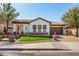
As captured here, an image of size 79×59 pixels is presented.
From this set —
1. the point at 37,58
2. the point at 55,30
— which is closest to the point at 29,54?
the point at 37,58

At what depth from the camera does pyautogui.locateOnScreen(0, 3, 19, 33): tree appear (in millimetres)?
8660

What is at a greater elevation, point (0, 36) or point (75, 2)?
point (75, 2)

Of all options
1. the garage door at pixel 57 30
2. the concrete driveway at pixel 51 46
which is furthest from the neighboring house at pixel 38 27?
the concrete driveway at pixel 51 46

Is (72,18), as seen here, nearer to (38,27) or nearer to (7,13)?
(38,27)

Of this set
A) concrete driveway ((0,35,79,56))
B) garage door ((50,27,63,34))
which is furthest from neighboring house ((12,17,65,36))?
concrete driveway ((0,35,79,56))

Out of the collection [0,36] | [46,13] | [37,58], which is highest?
[46,13]

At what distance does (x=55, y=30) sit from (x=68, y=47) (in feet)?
2.26

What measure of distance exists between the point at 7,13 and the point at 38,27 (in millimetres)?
1123

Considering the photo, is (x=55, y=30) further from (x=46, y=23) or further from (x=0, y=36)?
(x=0, y=36)

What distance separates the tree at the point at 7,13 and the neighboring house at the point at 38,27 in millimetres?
215

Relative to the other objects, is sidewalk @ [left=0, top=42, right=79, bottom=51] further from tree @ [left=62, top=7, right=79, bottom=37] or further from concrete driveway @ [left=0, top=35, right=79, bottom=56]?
tree @ [left=62, top=7, right=79, bottom=37]

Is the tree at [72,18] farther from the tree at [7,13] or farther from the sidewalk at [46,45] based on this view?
the tree at [7,13]

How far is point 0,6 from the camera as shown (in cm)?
843

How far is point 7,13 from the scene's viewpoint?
916 centimetres
